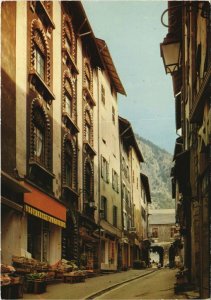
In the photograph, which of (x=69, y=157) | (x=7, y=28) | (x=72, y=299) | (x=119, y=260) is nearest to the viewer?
(x=72, y=299)

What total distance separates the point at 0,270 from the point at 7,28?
6.90 m

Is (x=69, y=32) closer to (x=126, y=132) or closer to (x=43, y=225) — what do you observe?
(x=43, y=225)

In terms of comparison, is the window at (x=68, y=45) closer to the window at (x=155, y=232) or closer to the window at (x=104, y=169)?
the window at (x=104, y=169)

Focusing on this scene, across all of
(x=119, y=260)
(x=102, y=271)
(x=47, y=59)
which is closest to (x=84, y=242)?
(x=102, y=271)

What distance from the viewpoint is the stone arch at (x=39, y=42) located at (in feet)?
57.4

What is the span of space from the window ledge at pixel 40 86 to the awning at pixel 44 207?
11.4ft

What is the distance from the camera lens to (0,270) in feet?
34.6

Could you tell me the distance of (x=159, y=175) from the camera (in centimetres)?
9656

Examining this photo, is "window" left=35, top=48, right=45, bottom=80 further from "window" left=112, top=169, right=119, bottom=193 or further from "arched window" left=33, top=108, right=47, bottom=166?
"window" left=112, top=169, right=119, bottom=193

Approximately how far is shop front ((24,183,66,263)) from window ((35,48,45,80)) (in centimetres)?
436

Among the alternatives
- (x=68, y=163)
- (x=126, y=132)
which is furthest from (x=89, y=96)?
(x=126, y=132)

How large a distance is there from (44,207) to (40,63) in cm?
519

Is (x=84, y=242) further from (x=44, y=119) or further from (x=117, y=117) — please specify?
(x=117, y=117)

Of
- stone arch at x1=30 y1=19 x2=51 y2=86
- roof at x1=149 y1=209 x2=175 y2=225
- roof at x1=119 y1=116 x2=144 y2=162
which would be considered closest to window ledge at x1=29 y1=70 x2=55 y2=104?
stone arch at x1=30 y1=19 x2=51 y2=86
